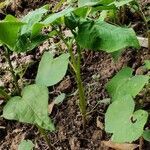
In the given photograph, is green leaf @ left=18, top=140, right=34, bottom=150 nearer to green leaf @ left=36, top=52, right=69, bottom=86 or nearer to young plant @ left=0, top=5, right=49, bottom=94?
green leaf @ left=36, top=52, right=69, bottom=86

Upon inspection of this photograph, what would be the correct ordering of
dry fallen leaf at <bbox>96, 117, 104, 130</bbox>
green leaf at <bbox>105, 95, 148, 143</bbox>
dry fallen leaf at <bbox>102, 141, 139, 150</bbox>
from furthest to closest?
dry fallen leaf at <bbox>96, 117, 104, 130</bbox>
dry fallen leaf at <bbox>102, 141, 139, 150</bbox>
green leaf at <bbox>105, 95, 148, 143</bbox>

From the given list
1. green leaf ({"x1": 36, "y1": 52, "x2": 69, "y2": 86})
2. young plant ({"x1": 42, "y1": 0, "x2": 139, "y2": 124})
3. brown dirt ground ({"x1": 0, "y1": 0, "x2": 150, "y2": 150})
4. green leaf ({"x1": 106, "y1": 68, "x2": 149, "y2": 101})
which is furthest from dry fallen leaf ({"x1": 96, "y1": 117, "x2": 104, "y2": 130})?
young plant ({"x1": 42, "y1": 0, "x2": 139, "y2": 124})

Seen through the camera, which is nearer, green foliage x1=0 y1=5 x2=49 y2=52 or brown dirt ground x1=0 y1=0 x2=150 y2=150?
green foliage x1=0 y1=5 x2=49 y2=52

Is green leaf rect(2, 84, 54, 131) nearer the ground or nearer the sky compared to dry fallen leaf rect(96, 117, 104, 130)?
nearer the sky

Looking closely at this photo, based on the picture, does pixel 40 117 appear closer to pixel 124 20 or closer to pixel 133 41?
pixel 133 41

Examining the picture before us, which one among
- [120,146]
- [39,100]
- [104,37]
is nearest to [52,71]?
[39,100]

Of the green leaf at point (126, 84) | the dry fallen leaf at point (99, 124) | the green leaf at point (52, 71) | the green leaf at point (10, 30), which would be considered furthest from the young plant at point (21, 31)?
the dry fallen leaf at point (99, 124)

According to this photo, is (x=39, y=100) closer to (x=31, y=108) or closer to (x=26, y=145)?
(x=31, y=108)
